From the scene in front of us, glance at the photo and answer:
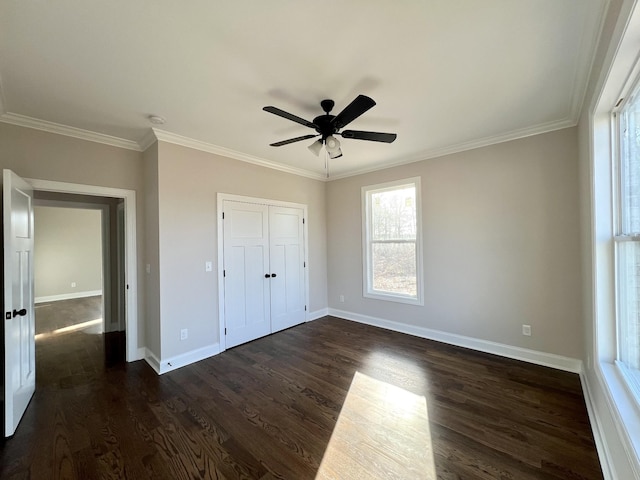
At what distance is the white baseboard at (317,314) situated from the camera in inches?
184

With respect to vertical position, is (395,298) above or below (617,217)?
below

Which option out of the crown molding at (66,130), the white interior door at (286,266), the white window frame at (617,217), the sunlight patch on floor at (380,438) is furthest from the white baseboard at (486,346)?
the crown molding at (66,130)

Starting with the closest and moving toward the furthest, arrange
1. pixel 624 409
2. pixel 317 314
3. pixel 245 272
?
pixel 624 409 < pixel 245 272 < pixel 317 314

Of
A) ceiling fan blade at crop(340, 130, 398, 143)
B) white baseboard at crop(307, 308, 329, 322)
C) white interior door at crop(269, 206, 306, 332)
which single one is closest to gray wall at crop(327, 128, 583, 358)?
white baseboard at crop(307, 308, 329, 322)

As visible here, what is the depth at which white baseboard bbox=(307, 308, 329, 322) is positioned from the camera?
468cm

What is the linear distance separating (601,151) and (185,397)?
3.85 meters

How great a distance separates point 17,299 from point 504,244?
4.76 m

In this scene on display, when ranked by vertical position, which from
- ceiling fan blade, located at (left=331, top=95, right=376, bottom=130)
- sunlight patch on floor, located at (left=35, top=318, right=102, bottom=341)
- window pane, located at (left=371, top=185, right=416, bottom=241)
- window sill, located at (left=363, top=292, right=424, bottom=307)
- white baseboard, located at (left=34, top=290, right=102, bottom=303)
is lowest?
sunlight patch on floor, located at (left=35, top=318, right=102, bottom=341)

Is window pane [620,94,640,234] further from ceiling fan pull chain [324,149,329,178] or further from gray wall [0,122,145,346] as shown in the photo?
gray wall [0,122,145,346]

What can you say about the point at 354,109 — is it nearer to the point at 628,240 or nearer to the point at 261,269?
the point at 628,240

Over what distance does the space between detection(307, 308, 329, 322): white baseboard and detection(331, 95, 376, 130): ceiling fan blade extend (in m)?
3.37

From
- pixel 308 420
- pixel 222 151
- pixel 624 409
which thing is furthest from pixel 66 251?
pixel 624 409

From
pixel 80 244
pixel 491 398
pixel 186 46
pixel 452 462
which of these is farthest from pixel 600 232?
pixel 80 244

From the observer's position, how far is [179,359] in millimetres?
3037
